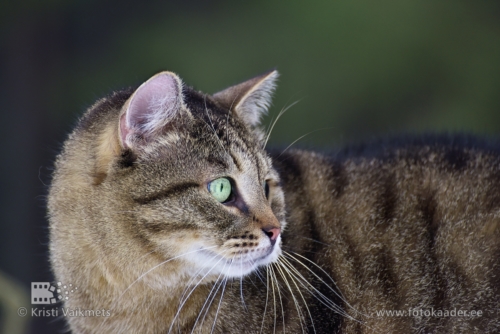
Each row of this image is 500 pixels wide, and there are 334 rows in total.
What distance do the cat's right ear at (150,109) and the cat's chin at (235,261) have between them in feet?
1.59

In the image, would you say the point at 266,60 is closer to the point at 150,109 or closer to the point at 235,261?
the point at 150,109

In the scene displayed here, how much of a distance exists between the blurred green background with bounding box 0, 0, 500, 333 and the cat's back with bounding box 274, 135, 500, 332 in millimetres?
3041

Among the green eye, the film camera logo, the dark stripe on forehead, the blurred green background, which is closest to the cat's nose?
the green eye

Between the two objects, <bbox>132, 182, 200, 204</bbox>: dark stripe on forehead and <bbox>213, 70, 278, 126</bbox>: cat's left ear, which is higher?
<bbox>213, 70, 278, 126</bbox>: cat's left ear

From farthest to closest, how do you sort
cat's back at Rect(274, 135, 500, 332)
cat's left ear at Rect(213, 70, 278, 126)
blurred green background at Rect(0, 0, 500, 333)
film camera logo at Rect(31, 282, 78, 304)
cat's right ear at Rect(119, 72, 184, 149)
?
blurred green background at Rect(0, 0, 500, 333), cat's left ear at Rect(213, 70, 278, 126), film camera logo at Rect(31, 282, 78, 304), cat's back at Rect(274, 135, 500, 332), cat's right ear at Rect(119, 72, 184, 149)

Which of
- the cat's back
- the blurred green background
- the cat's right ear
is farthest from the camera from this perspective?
the blurred green background

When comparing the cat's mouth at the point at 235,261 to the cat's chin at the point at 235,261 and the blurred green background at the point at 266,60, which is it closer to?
the cat's chin at the point at 235,261

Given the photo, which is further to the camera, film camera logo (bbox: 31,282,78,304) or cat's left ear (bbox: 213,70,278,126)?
cat's left ear (bbox: 213,70,278,126)

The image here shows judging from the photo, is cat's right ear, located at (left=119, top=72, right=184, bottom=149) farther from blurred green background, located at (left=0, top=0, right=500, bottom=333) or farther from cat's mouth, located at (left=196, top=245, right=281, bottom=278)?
blurred green background, located at (left=0, top=0, right=500, bottom=333)

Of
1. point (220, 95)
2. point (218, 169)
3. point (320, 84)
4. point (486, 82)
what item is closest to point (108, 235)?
point (218, 169)

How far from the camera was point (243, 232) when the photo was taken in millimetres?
2291

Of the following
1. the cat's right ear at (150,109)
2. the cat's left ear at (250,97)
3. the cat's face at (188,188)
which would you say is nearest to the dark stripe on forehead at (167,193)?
the cat's face at (188,188)

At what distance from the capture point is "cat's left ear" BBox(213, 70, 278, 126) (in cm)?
278

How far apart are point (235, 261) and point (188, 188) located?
1.03ft
